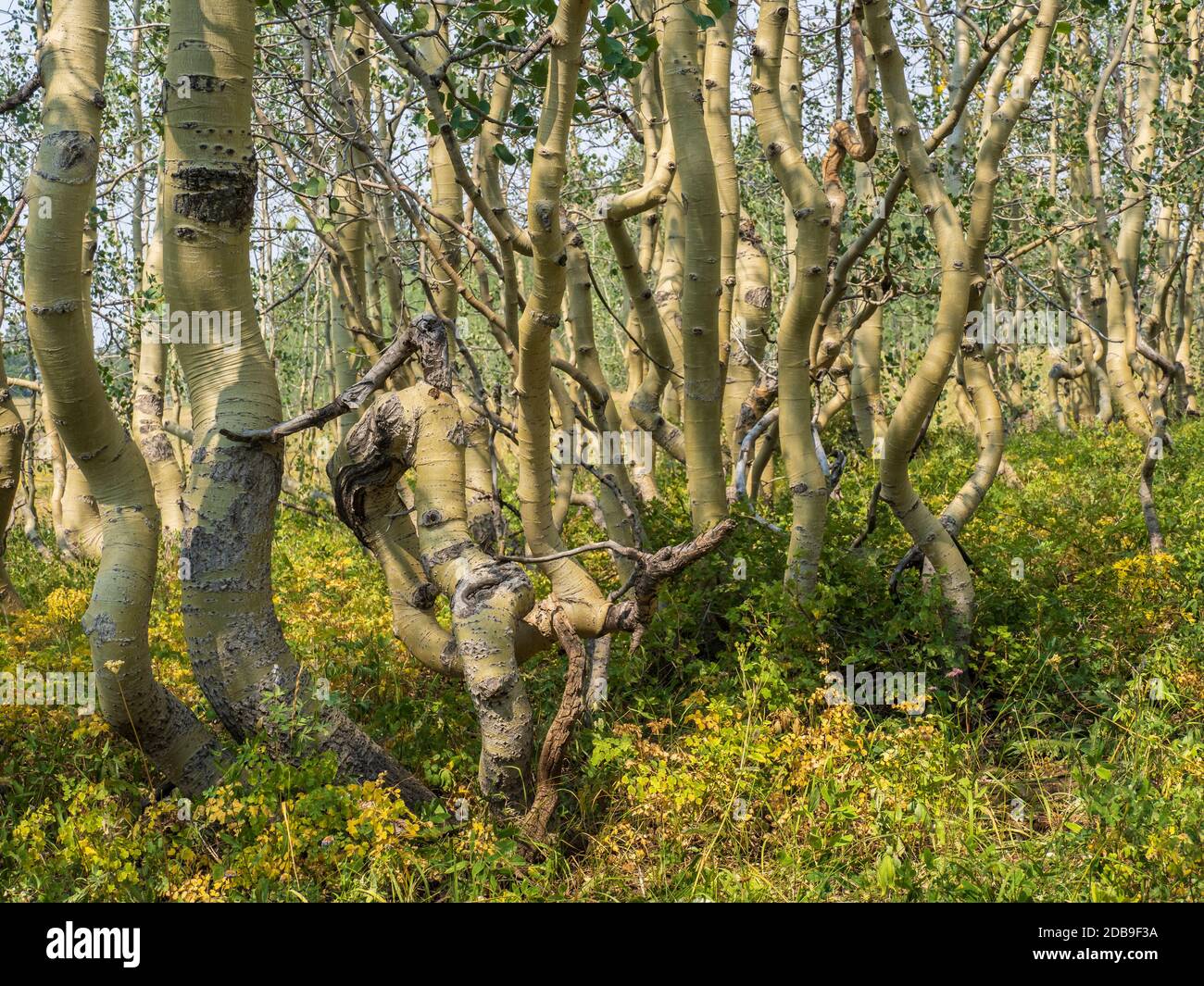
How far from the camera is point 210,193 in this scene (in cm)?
416

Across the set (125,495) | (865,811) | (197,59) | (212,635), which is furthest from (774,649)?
(197,59)

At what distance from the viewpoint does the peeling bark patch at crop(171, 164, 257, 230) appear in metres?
4.13

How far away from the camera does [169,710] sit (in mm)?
4465

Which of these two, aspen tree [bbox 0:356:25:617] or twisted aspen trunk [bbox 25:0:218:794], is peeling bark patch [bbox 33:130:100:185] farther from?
aspen tree [bbox 0:356:25:617]

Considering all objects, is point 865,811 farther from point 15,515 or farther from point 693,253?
point 15,515

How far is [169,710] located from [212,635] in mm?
Answer: 454

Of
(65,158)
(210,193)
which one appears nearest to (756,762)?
(210,193)

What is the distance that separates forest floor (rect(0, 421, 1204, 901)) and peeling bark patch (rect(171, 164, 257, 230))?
1997 millimetres

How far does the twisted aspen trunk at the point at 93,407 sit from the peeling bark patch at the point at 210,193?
38 centimetres

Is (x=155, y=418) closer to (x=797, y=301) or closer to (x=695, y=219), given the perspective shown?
(x=695, y=219)

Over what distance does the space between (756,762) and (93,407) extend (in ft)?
9.79

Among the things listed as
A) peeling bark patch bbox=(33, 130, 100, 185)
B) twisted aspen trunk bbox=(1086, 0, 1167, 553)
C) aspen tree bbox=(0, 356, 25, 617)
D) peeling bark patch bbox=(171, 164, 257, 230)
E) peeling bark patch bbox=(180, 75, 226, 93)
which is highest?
twisted aspen trunk bbox=(1086, 0, 1167, 553)

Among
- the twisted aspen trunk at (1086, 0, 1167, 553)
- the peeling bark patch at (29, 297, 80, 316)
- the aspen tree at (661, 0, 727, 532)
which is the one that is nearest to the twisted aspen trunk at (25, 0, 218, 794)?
the peeling bark patch at (29, 297, 80, 316)

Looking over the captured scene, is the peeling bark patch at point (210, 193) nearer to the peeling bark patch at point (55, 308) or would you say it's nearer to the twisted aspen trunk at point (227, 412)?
the twisted aspen trunk at point (227, 412)
